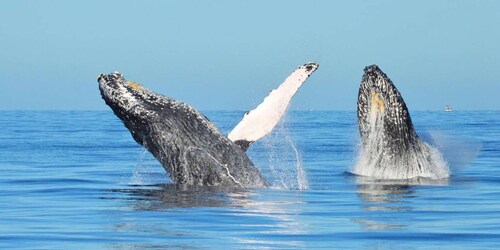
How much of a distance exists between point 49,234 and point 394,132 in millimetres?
9020

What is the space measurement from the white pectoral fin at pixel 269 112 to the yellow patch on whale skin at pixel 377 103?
148 inches

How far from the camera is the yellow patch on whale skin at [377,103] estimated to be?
20391mm

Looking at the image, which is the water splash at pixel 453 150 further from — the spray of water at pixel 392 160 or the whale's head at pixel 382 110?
the whale's head at pixel 382 110

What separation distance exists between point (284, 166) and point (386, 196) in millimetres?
8475

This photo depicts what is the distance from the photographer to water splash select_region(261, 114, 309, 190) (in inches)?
657

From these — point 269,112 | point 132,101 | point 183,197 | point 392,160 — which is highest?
point 132,101

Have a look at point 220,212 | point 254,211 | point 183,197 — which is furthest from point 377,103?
point 220,212

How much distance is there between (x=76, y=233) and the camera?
12344mm

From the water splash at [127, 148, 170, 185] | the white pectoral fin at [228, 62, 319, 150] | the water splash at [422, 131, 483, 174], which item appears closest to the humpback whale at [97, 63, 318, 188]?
the white pectoral fin at [228, 62, 319, 150]

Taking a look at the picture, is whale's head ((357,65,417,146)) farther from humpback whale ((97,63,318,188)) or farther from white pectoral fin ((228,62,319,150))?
humpback whale ((97,63,318,188))

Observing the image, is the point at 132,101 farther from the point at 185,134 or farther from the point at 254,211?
the point at 254,211

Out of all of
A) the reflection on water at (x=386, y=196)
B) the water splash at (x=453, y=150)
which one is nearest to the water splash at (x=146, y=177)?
the reflection on water at (x=386, y=196)

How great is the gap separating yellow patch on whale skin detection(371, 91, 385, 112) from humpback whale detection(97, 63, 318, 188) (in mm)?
4049

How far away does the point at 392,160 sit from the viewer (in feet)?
66.8
